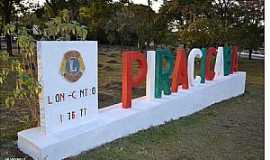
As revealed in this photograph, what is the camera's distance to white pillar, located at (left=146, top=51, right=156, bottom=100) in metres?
5.43

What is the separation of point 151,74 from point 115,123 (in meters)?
1.28

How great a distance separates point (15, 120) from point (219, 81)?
4494 mm

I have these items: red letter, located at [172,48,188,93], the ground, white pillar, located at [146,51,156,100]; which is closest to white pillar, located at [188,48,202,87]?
red letter, located at [172,48,188,93]

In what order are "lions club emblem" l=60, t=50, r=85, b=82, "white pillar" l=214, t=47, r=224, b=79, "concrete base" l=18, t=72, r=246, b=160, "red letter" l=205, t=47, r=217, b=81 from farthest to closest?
"white pillar" l=214, t=47, r=224, b=79
"red letter" l=205, t=47, r=217, b=81
"lions club emblem" l=60, t=50, r=85, b=82
"concrete base" l=18, t=72, r=246, b=160

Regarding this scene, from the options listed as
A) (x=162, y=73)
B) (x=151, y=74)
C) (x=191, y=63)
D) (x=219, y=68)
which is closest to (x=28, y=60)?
(x=151, y=74)

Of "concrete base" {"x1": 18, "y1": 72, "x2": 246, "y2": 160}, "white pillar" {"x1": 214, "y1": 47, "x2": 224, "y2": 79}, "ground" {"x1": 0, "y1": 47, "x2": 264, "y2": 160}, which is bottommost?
"ground" {"x1": 0, "y1": 47, "x2": 264, "y2": 160}

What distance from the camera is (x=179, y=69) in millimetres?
6031

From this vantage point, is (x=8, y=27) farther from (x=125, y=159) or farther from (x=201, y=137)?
(x=201, y=137)

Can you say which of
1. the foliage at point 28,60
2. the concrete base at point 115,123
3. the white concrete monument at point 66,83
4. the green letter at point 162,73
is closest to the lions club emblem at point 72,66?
the white concrete monument at point 66,83

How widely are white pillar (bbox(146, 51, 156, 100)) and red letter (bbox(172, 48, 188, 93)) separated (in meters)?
0.61

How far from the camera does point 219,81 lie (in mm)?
7496

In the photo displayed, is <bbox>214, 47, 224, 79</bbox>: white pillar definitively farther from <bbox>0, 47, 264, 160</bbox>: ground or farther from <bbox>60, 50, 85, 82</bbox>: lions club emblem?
<bbox>60, 50, 85, 82</bbox>: lions club emblem
